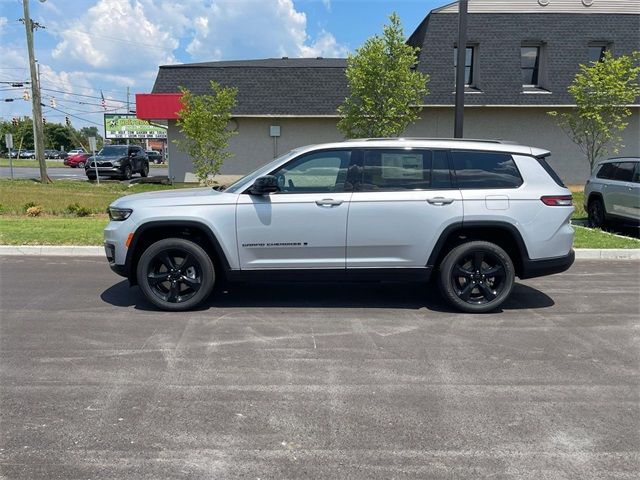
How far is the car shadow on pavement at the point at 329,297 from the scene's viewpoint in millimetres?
6297

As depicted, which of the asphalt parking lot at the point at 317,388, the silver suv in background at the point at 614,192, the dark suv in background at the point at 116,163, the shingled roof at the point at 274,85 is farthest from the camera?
the dark suv in background at the point at 116,163

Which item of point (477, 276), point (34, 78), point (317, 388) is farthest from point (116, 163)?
point (317, 388)

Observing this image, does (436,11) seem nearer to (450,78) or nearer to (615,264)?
(450,78)

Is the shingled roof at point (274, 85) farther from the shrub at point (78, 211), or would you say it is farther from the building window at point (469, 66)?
the shrub at point (78, 211)

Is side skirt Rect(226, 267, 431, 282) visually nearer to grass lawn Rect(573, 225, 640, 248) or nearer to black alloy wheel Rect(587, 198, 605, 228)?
grass lawn Rect(573, 225, 640, 248)

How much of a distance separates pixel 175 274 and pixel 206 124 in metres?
12.9

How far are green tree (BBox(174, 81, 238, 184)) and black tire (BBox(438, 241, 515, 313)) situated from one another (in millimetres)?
13674

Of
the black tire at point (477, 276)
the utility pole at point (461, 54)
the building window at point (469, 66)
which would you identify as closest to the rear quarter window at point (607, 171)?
the utility pole at point (461, 54)

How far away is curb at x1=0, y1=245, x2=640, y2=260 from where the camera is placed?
9.28m

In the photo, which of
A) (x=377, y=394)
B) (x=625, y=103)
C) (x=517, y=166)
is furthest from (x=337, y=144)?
(x=625, y=103)

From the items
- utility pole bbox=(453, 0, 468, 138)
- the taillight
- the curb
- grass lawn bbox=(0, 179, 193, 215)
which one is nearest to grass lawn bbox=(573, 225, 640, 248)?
the curb

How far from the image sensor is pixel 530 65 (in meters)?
21.2

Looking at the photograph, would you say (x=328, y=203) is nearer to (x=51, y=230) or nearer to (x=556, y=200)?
(x=556, y=200)

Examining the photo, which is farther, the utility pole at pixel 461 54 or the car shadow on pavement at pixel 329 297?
the utility pole at pixel 461 54
